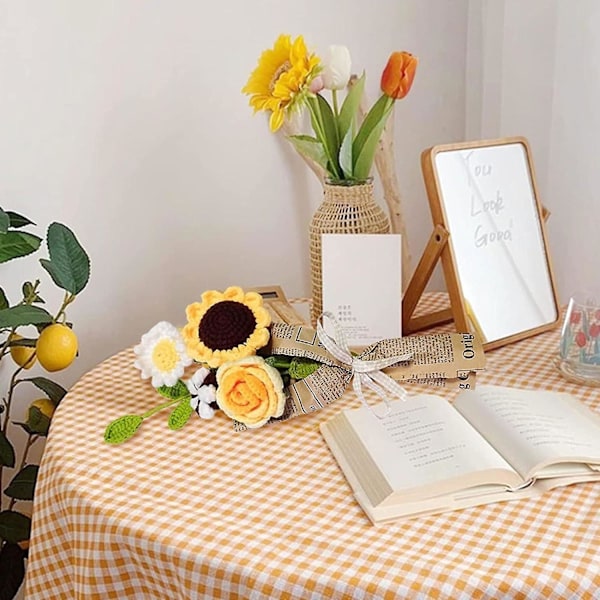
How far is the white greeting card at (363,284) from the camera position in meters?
1.34

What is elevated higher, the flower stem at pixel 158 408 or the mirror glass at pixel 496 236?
the mirror glass at pixel 496 236

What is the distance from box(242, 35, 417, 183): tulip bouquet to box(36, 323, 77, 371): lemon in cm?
43

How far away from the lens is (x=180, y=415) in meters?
1.19

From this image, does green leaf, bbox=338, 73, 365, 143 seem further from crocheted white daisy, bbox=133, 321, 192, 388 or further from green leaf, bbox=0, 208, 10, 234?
green leaf, bbox=0, 208, 10, 234

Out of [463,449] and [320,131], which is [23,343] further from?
[463,449]

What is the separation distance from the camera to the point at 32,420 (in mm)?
1432

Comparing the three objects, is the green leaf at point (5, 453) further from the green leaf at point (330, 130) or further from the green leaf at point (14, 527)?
the green leaf at point (330, 130)

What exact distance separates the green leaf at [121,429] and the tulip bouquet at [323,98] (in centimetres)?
47

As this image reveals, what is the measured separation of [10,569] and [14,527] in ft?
0.24

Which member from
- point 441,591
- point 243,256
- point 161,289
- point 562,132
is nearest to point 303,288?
point 243,256

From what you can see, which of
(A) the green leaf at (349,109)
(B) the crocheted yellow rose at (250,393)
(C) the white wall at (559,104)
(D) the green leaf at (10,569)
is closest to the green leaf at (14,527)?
(D) the green leaf at (10,569)

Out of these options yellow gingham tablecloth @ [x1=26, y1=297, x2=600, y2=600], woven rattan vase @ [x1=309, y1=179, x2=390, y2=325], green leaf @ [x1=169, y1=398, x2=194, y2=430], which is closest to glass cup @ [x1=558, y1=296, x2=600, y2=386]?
yellow gingham tablecloth @ [x1=26, y1=297, x2=600, y2=600]

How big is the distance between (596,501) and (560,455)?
0.07 metres

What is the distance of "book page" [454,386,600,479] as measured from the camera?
104cm
